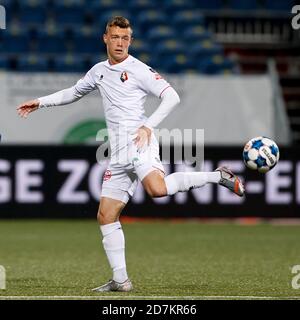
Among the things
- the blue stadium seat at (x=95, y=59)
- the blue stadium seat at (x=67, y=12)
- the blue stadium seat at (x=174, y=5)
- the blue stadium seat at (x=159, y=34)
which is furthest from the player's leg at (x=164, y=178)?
the blue stadium seat at (x=174, y=5)

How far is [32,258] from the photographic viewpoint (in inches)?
449

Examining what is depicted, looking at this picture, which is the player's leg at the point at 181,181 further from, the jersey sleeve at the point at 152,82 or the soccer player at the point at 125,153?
the jersey sleeve at the point at 152,82

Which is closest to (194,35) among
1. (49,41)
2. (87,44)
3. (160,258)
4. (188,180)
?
(87,44)

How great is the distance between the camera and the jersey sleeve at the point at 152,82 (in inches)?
321

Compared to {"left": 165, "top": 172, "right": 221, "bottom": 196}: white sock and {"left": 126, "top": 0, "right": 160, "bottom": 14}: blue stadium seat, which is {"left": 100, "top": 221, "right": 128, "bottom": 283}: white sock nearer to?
{"left": 165, "top": 172, "right": 221, "bottom": 196}: white sock

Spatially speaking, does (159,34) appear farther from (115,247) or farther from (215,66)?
(115,247)

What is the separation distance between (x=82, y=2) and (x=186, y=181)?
12.8 metres

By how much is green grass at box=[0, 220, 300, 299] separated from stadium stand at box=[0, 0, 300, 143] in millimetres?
3748

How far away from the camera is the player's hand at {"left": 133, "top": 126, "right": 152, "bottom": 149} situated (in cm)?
786

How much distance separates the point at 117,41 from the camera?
320 inches

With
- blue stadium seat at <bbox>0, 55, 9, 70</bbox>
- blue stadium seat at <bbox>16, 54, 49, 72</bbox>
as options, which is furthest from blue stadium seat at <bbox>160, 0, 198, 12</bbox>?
blue stadium seat at <bbox>0, 55, 9, 70</bbox>

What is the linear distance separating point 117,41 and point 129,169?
1.02 m
